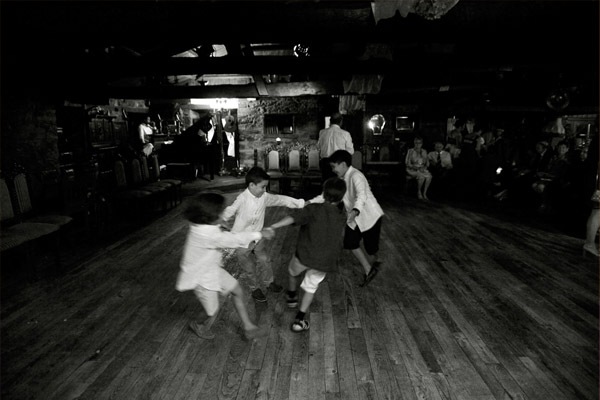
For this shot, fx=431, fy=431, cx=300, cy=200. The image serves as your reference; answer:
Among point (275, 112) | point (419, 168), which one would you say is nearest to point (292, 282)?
point (419, 168)

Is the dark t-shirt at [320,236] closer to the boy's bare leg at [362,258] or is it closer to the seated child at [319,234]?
the seated child at [319,234]

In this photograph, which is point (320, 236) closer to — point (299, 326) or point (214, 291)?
point (299, 326)

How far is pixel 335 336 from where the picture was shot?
3178mm

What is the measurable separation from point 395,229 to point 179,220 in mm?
3490

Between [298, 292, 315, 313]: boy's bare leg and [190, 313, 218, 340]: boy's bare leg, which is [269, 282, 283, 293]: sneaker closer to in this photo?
[298, 292, 315, 313]: boy's bare leg

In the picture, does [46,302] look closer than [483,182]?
Yes

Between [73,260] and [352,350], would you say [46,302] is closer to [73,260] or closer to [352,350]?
[73,260]

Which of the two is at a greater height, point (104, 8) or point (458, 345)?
point (104, 8)

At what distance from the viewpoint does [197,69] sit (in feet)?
25.7

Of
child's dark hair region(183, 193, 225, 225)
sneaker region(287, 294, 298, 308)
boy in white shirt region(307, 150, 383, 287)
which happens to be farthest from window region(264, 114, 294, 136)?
child's dark hair region(183, 193, 225, 225)

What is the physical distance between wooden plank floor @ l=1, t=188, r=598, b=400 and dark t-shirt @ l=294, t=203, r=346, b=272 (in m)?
0.57

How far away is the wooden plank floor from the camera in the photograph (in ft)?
8.40

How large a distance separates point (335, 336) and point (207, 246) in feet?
3.88

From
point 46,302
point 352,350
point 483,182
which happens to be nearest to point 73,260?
point 46,302
